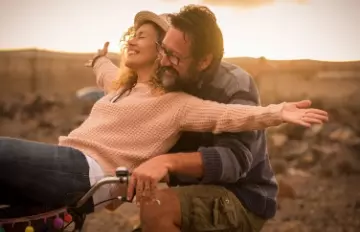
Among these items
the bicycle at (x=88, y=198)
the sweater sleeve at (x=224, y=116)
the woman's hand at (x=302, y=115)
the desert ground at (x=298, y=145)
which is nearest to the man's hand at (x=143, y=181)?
the bicycle at (x=88, y=198)

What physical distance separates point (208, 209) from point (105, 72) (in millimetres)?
683

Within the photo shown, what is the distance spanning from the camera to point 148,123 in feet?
5.54

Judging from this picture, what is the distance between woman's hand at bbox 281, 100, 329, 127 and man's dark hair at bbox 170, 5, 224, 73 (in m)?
0.38

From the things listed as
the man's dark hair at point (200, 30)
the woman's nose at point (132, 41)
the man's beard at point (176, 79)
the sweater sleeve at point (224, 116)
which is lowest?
the sweater sleeve at point (224, 116)

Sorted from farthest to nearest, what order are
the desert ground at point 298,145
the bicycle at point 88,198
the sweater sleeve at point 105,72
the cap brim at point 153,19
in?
1. the desert ground at point 298,145
2. the sweater sleeve at point 105,72
3. the cap brim at point 153,19
4. the bicycle at point 88,198

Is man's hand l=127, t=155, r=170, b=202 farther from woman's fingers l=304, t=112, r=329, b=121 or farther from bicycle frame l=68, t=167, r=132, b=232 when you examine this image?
woman's fingers l=304, t=112, r=329, b=121

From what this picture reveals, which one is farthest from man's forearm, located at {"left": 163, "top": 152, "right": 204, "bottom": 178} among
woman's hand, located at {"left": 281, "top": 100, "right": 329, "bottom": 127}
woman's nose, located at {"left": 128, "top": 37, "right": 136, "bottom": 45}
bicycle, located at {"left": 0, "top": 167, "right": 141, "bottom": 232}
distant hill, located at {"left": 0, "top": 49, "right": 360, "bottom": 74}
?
distant hill, located at {"left": 0, "top": 49, "right": 360, "bottom": 74}

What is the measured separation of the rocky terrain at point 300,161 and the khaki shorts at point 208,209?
3.66 feet

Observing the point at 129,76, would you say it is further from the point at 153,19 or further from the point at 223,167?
the point at 223,167

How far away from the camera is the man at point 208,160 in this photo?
62.6 inches

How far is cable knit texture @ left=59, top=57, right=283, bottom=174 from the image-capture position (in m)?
1.62

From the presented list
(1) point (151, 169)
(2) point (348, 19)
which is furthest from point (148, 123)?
(2) point (348, 19)

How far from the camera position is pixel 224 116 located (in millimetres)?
1567

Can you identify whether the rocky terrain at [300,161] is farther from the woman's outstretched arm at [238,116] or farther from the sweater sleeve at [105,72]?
the woman's outstretched arm at [238,116]
